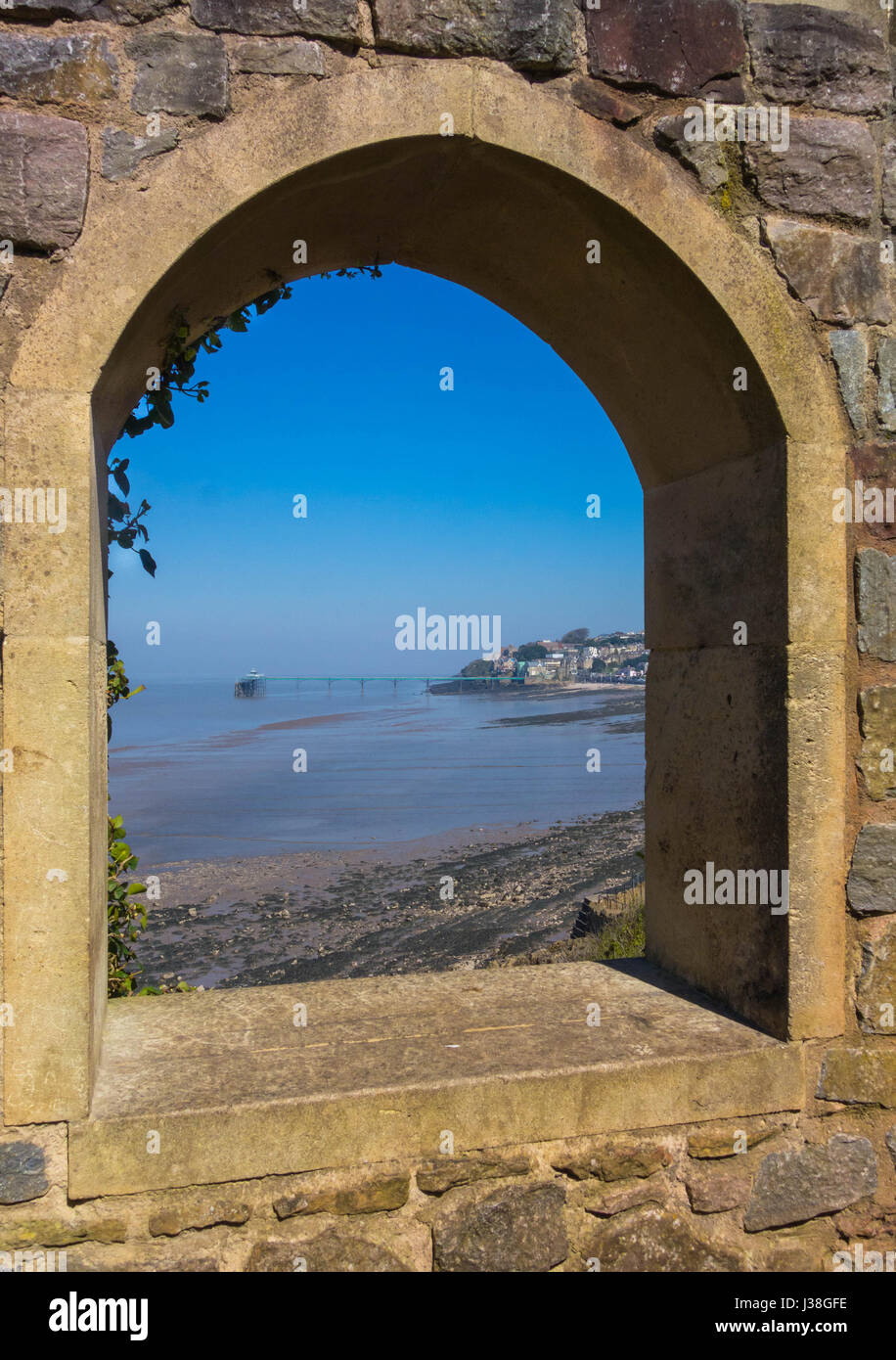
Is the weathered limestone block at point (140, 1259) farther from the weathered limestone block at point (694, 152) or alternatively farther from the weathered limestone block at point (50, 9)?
the weathered limestone block at point (694, 152)

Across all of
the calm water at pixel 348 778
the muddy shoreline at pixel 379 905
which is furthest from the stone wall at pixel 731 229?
the calm water at pixel 348 778

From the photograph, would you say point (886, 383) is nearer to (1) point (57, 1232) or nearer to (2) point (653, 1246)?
(2) point (653, 1246)

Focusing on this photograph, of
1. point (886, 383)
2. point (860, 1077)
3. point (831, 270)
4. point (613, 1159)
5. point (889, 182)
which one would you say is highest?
point (889, 182)

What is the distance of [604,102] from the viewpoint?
2.15 metres

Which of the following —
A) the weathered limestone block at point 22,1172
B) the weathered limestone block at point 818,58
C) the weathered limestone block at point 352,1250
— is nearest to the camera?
the weathered limestone block at point 22,1172

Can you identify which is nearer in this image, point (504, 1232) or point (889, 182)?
point (504, 1232)

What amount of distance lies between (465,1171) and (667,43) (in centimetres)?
263

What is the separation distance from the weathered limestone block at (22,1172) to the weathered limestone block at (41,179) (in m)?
1.81

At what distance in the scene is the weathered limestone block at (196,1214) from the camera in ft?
6.23

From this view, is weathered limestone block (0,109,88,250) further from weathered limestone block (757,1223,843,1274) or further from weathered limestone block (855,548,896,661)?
weathered limestone block (757,1223,843,1274)

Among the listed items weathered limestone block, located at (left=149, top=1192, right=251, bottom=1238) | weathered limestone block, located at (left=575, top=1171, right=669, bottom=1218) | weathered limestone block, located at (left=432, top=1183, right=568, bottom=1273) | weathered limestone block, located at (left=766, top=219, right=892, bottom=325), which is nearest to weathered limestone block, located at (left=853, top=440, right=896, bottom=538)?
weathered limestone block, located at (left=766, top=219, right=892, bottom=325)

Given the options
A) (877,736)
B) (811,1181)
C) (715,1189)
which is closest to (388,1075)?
(715,1189)

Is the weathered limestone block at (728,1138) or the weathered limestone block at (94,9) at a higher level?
the weathered limestone block at (94,9)
